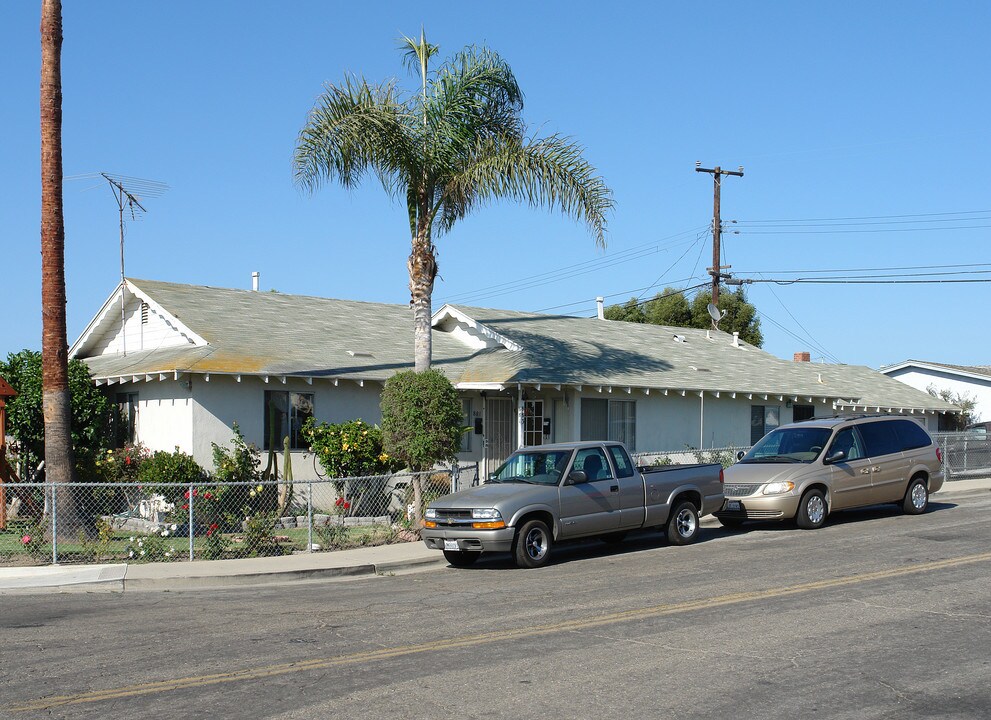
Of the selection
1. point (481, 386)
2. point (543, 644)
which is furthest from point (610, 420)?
point (543, 644)

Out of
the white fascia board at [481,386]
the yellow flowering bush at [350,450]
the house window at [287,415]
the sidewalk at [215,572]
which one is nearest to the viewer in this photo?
the sidewalk at [215,572]

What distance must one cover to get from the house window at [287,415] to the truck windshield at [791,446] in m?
9.16

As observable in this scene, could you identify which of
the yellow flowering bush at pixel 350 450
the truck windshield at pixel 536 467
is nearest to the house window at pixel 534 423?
the yellow flowering bush at pixel 350 450

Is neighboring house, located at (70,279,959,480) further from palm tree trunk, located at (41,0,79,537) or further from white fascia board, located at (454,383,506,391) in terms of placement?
palm tree trunk, located at (41,0,79,537)

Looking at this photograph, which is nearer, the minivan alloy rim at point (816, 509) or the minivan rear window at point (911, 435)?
the minivan alloy rim at point (816, 509)

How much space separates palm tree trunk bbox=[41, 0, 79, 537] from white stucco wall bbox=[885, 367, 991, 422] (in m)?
37.9

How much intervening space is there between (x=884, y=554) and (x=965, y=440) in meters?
14.7

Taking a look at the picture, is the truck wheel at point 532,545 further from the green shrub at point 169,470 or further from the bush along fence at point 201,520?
the green shrub at point 169,470

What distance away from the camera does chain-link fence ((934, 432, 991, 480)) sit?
1055 inches

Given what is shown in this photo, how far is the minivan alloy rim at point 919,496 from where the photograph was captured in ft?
62.2

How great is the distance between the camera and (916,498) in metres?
19.0

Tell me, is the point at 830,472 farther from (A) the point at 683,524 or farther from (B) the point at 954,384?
(B) the point at 954,384

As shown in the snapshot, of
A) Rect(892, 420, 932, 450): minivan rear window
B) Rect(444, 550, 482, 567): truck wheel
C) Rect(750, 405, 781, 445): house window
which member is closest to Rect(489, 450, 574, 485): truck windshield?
Rect(444, 550, 482, 567): truck wheel

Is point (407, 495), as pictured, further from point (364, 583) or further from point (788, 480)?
point (788, 480)
